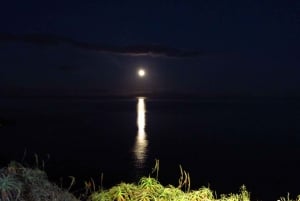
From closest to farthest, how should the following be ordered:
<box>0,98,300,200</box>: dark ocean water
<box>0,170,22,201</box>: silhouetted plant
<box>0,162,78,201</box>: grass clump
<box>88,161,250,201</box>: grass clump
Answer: <box>0,170,22,201</box>: silhouetted plant → <box>0,162,78,201</box>: grass clump → <box>88,161,250,201</box>: grass clump → <box>0,98,300,200</box>: dark ocean water

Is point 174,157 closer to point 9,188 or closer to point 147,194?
point 147,194

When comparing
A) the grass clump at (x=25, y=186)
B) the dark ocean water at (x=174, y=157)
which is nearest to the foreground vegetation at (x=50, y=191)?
the grass clump at (x=25, y=186)

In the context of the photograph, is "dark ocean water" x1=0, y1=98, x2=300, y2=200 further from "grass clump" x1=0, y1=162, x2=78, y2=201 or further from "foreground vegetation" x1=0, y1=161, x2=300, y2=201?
"grass clump" x1=0, y1=162, x2=78, y2=201

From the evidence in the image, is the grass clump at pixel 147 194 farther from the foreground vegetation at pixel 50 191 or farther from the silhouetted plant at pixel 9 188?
the silhouetted plant at pixel 9 188

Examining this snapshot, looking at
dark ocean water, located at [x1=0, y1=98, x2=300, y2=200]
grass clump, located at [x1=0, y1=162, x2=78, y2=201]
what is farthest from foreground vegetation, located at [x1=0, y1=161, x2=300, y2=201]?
dark ocean water, located at [x1=0, y1=98, x2=300, y2=200]

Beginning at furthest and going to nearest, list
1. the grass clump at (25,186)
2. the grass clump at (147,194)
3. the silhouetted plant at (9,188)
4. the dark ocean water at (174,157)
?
the dark ocean water at (174,157) → the grass clump at (147,194) → the grass clump at (25,186) → the silhouetted plant at (9,188)

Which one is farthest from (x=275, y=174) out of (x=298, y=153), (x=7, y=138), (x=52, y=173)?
(x=7, y=138)

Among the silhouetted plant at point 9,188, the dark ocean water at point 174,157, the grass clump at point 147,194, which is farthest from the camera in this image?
the dark ocean water at point 174,157

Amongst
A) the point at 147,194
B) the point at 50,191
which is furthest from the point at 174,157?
the point at 50,191

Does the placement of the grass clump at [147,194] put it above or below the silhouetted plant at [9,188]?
above

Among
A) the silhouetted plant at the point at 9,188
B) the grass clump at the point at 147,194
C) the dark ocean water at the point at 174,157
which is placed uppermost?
the dark ocean water at the point at 174,157

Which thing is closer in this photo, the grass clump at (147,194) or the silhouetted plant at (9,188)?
the silhouetted plant at (9,188)

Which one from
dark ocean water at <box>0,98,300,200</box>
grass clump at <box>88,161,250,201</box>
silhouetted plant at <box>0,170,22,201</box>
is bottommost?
silhouetted plant at <box>0,170,22,201</box>

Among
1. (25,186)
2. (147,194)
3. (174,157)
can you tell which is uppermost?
(174,157)
